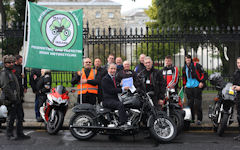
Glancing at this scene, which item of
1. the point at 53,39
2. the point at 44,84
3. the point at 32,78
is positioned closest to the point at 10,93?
the point at 53,39

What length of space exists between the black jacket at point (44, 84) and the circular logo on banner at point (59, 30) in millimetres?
1467

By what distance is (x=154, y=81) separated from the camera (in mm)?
7879

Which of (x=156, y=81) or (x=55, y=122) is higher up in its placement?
(x=156, y=81)

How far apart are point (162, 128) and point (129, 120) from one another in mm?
678

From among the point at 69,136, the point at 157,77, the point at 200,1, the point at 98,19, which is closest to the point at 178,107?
the point at 157,77

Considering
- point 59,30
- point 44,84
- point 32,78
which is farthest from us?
point 32,78

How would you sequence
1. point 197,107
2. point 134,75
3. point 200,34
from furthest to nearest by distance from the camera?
point 200,34 → point 197,107 → point 134,75

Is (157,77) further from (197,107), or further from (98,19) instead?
(98,19)

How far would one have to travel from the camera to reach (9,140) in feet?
23.2

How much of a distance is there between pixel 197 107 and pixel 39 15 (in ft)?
14.9

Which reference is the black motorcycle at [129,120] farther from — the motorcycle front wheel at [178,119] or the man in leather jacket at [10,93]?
the man in leather jacket at [10,93]

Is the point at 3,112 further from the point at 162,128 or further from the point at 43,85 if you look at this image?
the point at 162,128

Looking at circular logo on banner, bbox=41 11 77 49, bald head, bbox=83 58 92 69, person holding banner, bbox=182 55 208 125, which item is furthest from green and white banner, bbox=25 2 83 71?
person holding banner, bbox=182 55 208 125

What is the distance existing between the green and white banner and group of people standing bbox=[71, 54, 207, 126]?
425 mm
